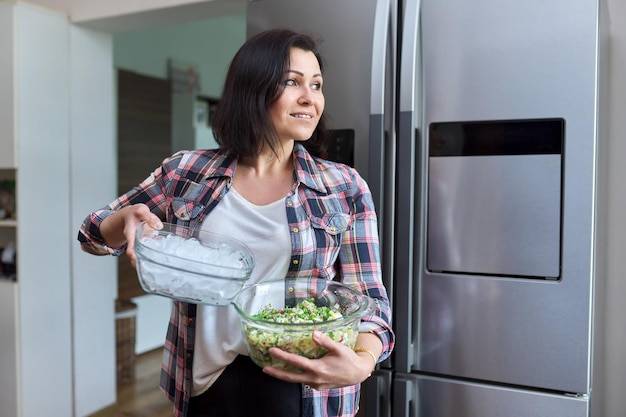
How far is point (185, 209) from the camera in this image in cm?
120

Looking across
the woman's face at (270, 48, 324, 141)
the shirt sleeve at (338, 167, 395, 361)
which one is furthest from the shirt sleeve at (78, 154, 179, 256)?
the shirt sleeve at (338, 167, 395, 361)

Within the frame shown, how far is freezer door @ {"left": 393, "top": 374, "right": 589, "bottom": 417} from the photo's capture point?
141cm

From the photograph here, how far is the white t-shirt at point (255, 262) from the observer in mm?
1108

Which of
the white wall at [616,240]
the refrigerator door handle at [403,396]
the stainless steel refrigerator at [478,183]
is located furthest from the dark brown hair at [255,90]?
the white wall at [616,240]

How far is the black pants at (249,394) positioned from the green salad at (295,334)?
139mm

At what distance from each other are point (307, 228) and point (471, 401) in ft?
2.32

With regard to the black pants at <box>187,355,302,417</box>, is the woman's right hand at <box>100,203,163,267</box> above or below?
above

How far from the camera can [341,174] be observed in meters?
→ 1.23

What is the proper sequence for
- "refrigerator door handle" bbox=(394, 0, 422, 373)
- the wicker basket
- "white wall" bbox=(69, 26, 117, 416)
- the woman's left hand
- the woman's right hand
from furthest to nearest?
1. the wicker basket
2. "white wall" bbox=(69, 26, 117, 416)
3. "refrigerator door handle" bbox=(394, 0, 422, 373)
4. the woman's right hand
5. the woman's left hand

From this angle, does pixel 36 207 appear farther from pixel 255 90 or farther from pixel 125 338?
pixel 255 90

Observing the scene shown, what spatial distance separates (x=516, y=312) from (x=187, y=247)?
87 cm

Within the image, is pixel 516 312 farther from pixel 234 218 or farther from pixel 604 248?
pixel 234 218

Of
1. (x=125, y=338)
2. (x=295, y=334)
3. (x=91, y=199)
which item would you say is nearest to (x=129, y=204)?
(x=295, y=334)

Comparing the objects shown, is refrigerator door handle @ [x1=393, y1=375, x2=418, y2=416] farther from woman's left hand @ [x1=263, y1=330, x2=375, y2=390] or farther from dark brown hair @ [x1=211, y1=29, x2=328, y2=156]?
dark brown hair @ [x1=211, y1=29, x2=328, y2=156]
